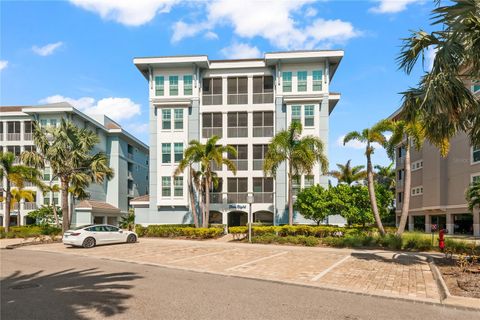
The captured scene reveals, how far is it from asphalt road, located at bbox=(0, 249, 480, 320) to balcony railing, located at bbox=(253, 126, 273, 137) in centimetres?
2366

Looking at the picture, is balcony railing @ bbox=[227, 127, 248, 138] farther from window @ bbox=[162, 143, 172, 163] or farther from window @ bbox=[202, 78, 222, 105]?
window @ bbox=[162, 143, 172, 163]

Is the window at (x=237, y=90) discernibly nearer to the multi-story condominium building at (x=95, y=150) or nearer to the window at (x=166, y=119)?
the window at (x=166, y=119)

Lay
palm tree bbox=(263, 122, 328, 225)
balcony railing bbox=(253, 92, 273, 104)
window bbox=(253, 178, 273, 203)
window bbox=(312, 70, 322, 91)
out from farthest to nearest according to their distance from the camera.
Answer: balcony railing bbox=(253, 92, 273, 104), window bbox=(253, 178, 273, 203), window bbox=(312, 70, 322, 91), palm tree bbox=(263, 122, 328, 225)

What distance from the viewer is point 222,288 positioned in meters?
9.65

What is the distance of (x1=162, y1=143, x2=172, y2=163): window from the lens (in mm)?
34597

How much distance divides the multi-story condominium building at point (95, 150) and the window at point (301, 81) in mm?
24650

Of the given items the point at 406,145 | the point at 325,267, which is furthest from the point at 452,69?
the point at 406,145

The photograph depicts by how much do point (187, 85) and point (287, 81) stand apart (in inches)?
379

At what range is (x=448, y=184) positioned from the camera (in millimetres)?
39375

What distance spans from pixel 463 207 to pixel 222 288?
A: 35513 millimetres

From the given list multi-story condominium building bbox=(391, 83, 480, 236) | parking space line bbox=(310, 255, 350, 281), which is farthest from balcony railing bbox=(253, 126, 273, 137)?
parking space line bbox=(310, 255, 350, 281)

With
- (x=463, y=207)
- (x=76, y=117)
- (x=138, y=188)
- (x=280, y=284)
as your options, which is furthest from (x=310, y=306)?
(x=138, y=188)

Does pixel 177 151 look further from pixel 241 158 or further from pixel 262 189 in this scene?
pixel 262 189

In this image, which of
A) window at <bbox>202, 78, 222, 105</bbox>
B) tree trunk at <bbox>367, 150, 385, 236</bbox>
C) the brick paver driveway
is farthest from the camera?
window at <bbox>202, 78, 222, 105</bbox>
